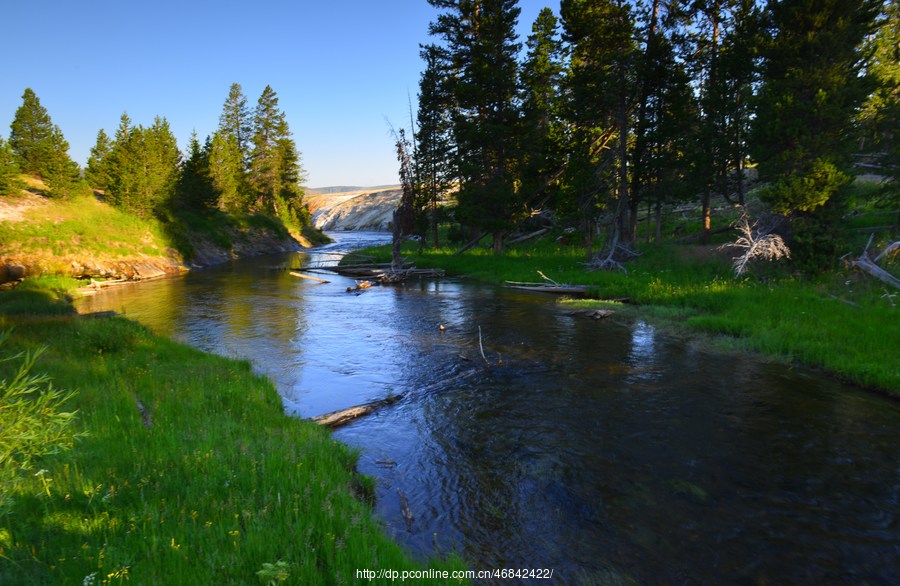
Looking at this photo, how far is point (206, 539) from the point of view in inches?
172

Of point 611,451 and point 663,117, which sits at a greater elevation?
point 663,117

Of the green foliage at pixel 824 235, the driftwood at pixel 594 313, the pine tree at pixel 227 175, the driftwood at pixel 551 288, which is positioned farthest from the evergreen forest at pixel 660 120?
the pine tree at pixel 227 175

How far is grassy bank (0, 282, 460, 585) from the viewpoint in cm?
396

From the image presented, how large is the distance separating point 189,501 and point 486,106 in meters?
33.3

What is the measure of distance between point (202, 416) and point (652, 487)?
745cm

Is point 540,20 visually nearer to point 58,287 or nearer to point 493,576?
point 58,287

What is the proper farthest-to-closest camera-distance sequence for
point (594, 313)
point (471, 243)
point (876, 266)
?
point (471, 243) → point (594, 313) → point (876, 266)

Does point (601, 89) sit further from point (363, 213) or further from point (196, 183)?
point (363, 213)

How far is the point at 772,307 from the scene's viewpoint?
622 inches

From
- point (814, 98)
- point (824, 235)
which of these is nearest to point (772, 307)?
point (824, 235)

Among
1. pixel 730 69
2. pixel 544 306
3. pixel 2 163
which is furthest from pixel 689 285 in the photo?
pixel 2 163

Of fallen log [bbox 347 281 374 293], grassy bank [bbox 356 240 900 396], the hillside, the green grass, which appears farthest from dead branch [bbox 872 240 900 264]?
the hillside

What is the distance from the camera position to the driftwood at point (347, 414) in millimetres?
9180

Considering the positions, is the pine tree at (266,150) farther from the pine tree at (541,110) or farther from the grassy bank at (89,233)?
the pine tree at (541,110)
